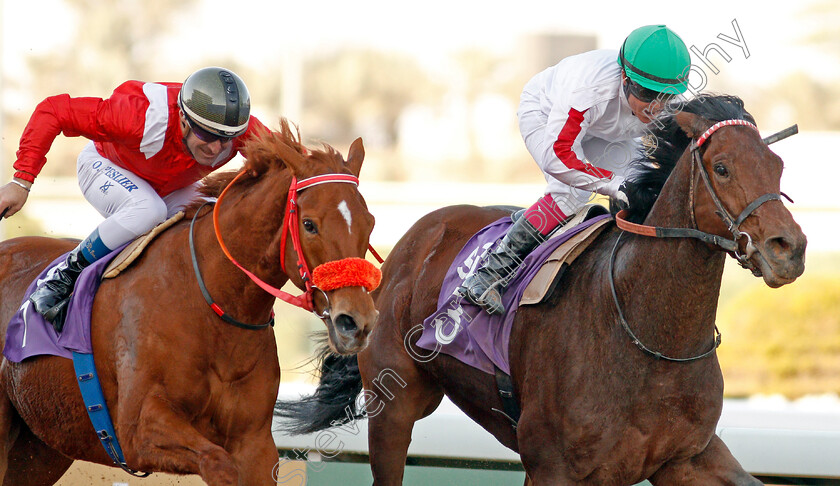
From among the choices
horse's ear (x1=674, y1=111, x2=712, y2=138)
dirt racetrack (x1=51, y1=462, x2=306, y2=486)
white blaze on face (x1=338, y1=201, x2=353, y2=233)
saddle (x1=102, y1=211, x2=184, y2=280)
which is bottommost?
dirt racetrack (x1=51, y1=462, x2=306, y2=486)

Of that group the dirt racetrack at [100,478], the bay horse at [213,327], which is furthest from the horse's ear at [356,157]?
the dirt racetrack at [100,478]

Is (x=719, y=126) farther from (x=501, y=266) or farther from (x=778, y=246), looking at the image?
(x=501, y=266)

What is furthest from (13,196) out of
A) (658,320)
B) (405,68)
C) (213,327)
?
(405,68)

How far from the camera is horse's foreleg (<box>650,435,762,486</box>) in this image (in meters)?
3.10

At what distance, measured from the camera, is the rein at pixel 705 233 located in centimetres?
268

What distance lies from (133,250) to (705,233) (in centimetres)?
192

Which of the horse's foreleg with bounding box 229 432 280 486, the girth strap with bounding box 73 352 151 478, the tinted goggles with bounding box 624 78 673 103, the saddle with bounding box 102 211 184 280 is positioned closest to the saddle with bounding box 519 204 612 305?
the tinted goggles with bounding box 624 78 673 103

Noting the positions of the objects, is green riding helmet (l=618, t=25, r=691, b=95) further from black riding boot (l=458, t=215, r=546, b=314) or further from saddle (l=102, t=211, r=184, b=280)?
saddle (l=102, t=211, r=184, b=280)

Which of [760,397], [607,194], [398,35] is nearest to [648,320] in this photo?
[607,194]

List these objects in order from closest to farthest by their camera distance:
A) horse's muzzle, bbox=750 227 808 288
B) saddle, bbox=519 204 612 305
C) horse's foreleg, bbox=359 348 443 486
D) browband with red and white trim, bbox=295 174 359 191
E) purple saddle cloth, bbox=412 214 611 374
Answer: horse's muzzle, bbox=750 227 808 288 → browband with red and white trim, bbox=295 174 359 191 → saddle, bbox=519 204 612 305 → purple saddle cloth, bbox=412 214 611 374 → horse's foreleg, bbox=359 348 443 486

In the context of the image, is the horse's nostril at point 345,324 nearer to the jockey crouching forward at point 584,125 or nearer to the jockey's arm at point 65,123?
the jockey crouching forward at point 584,125

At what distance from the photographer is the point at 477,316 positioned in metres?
3.60

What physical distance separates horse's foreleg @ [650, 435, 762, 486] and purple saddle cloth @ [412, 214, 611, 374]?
69 cm

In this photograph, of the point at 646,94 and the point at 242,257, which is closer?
the point at 242,257
